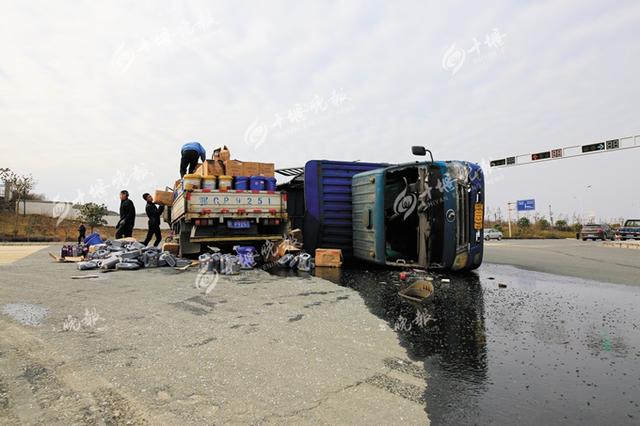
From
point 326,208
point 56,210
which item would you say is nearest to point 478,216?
point 326,208

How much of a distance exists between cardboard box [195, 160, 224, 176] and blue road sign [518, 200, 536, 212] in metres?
48.4

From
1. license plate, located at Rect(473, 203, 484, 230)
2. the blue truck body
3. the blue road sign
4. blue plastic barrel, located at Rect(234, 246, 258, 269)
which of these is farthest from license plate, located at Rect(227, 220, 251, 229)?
the blue road sign

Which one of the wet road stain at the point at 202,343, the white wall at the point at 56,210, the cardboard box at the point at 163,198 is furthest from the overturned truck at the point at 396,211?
the white wall at the point at 56,210

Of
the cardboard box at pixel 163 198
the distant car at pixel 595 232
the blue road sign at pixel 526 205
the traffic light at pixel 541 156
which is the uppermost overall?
the traffic light at pixel 541 156

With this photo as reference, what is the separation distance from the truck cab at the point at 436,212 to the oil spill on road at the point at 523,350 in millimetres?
1163

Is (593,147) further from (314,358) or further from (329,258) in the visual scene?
(314,358)

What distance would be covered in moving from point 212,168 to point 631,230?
29.0 m

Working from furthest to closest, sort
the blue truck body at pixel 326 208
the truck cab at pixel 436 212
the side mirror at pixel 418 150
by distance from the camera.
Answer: the blue truck body at pixel 326 208 < the truck cab at pixel 436 212 < the side mirror at pixel 418 150

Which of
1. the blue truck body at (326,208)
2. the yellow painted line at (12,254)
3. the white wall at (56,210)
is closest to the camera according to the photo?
the blue truck body at (326,208)

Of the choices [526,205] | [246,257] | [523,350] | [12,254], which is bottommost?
[523,350]

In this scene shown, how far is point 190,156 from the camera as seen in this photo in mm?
10016

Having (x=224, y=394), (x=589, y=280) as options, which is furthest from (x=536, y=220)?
(x=224, y=394)

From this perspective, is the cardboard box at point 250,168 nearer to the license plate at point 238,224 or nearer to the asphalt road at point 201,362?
the license plate at point 238,224

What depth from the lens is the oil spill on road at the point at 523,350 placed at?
178 centimetres
